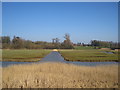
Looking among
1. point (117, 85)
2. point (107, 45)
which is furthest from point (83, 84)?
point (107, 45)

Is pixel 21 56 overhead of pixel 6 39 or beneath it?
beneath

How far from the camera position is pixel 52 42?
58875 millimetres

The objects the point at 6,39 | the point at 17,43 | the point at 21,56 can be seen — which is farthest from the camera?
the point at 17,43

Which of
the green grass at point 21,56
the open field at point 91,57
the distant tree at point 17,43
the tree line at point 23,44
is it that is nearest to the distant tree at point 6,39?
the tree line at point 23,44

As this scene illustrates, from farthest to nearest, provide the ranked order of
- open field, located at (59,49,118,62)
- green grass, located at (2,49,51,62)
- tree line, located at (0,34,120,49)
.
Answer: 1. tree line, located at (0,34,120,49)
2. green grass, located at (2,49,51,62)
3. open field, located at (59,49,118,62)

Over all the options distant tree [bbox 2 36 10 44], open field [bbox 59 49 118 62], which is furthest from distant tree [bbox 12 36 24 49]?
open field [bbox 59 49 118 62]

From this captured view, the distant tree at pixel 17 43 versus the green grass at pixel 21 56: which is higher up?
the distant tree at pixel 17 43

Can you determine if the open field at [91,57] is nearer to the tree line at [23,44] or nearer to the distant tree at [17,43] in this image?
the tree line at [23,44]

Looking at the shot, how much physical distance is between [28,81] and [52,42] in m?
53.0

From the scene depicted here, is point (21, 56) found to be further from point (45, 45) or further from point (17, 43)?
point (45, 45)

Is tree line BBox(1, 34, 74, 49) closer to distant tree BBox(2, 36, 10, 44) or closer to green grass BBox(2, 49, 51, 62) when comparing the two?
distant tree BBox(2, 36, 10, 44)

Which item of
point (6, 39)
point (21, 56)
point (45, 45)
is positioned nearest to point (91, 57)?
point (21, 56)

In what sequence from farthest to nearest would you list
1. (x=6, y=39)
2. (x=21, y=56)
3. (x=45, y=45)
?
(x=45, y=45) < (x=6, y=39) < (x=21, y=56)

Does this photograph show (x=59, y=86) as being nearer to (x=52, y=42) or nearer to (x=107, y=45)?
(x=107, y=45)
